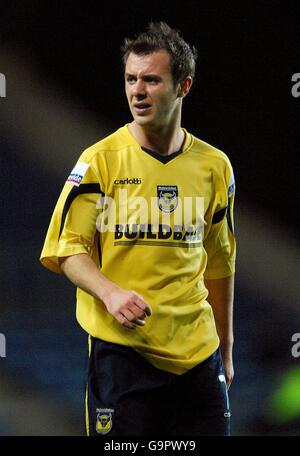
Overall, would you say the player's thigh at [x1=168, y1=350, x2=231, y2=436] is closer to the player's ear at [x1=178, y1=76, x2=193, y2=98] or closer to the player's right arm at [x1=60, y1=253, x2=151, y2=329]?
the player's right arm at [x1=60, y1=253, x2=151, y2=329]

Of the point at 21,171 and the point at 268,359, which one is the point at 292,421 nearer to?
the point at 268,359

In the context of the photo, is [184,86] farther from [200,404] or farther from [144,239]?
[200,404]

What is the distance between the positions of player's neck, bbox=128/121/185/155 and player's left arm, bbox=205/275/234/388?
1.57 ft

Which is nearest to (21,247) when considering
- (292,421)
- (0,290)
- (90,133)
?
(0,290)

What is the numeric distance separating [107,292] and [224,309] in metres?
0.61

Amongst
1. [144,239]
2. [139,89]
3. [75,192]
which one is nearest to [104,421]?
[144,239]

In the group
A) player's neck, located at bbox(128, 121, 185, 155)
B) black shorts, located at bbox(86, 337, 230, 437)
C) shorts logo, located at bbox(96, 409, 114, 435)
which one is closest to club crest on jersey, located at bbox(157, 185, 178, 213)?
player's neck, located at bbox(128, 121, 185, 155)

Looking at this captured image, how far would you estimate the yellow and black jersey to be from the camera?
2676 mm

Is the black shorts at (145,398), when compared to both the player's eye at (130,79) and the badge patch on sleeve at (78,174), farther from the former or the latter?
the player's eye at (130,79)

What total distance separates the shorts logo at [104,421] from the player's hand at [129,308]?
333 mm

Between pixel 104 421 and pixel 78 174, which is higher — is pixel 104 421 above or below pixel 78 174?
below

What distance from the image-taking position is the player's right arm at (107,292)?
2410 mm

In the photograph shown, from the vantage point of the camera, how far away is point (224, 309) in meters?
2.99

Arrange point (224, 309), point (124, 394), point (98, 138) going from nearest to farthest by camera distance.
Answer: point (124, 394)
point (224, 309)
point (98, 138)
